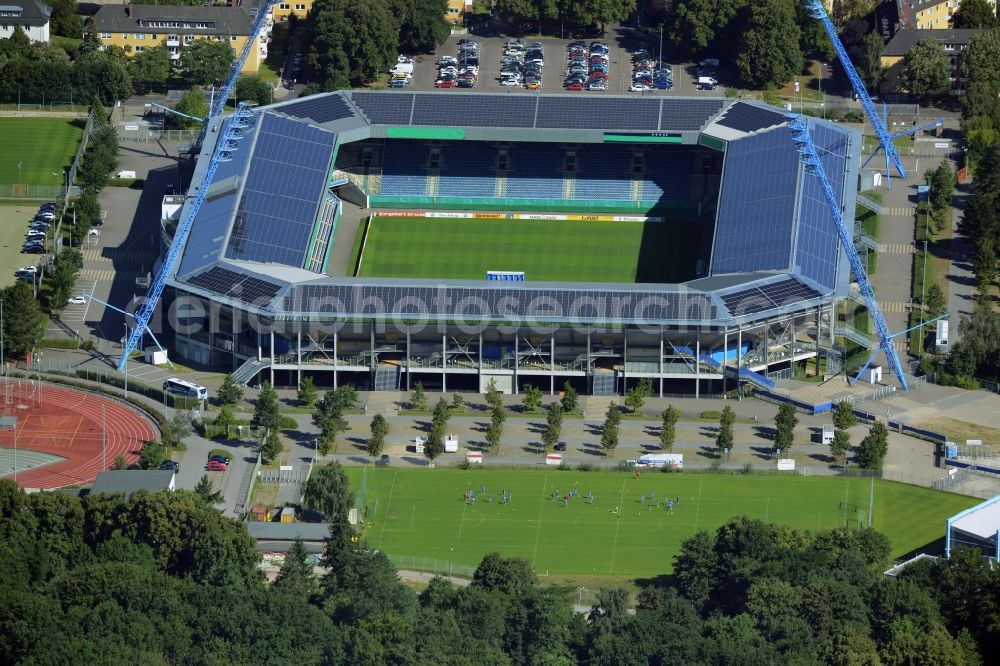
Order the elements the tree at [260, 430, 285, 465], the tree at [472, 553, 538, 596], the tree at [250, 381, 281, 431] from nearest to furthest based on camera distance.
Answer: the tree at [472, 553, 538, 596], the tree at [260, 430, 285, 465], the tree at [250, 381, 281, 431]

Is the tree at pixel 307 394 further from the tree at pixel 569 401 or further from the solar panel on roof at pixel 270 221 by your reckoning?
the tree at pixel 569 401

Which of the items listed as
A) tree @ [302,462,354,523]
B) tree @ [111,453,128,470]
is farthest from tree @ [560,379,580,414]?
tree @ [111,453,128,470]

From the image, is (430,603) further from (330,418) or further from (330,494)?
(330,418)

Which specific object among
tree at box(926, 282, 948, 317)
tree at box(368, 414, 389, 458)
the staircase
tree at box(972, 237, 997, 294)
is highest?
tree at box(972, 237, 997, 294)

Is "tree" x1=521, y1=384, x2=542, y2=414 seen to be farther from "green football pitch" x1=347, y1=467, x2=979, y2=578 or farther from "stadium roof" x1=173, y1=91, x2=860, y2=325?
"green football pitch" x1=347, y1=467, x2=979, y2=578

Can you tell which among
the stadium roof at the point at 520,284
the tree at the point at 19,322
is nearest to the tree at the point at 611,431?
the stadium roof at the point at 520,284

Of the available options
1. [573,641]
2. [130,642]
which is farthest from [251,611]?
[573,641]

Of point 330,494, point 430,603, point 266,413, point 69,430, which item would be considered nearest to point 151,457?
point 266,413
